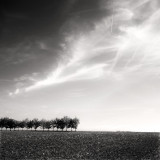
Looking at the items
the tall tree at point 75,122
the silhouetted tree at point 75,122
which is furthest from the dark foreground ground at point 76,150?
the tall tree at point 75,122

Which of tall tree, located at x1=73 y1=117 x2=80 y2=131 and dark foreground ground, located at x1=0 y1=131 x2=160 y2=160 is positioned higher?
tall tree, located at x1=73 y1=117 x2=80 y2=131

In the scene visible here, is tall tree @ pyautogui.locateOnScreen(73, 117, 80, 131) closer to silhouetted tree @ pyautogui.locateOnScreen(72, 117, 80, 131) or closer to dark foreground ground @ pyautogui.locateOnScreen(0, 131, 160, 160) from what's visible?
silhouetted tree @ pyautogui.locateOnScreen(72, 117, 80, 131)

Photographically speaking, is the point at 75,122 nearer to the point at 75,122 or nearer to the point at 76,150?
the point at 75,122

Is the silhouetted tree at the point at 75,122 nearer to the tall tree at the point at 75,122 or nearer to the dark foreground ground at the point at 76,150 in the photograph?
the tall tree at the point at 75,122

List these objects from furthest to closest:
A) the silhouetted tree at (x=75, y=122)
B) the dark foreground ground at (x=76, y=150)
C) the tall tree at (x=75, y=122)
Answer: the tall tree at (x=75, y=122) → the silhouetted tree at (x=75, y=122) → the dark foreground ground at (x=76, y=150)

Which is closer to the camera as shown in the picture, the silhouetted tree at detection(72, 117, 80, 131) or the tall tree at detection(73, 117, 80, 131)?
the silhouetted tree at detection(72, 117, 80, 131)

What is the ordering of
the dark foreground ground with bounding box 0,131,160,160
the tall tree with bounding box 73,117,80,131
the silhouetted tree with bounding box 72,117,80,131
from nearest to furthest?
the dark foreground ground with bounding box 0,131,160,160 → the silhouetted tree with bounding box 72,117,80,131 → the tall tree with bounding box 73,117,80,131

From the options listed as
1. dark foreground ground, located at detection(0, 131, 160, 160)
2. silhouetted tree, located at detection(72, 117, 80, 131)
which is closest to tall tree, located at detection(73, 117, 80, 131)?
silhouetted tree, located at detection(72, 117, 80, 131)

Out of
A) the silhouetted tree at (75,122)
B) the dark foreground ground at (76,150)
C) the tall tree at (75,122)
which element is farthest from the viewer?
the tall tree at (75,122)

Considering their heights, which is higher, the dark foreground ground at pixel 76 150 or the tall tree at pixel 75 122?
the tall tree at pixel 75 122

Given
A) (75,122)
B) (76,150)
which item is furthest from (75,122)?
(76,150)

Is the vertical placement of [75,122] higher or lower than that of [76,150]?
higher

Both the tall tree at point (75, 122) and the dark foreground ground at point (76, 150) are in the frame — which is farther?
the tall tree at point (75, 122)

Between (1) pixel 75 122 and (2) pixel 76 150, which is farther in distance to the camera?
(1) pixel 75 122
